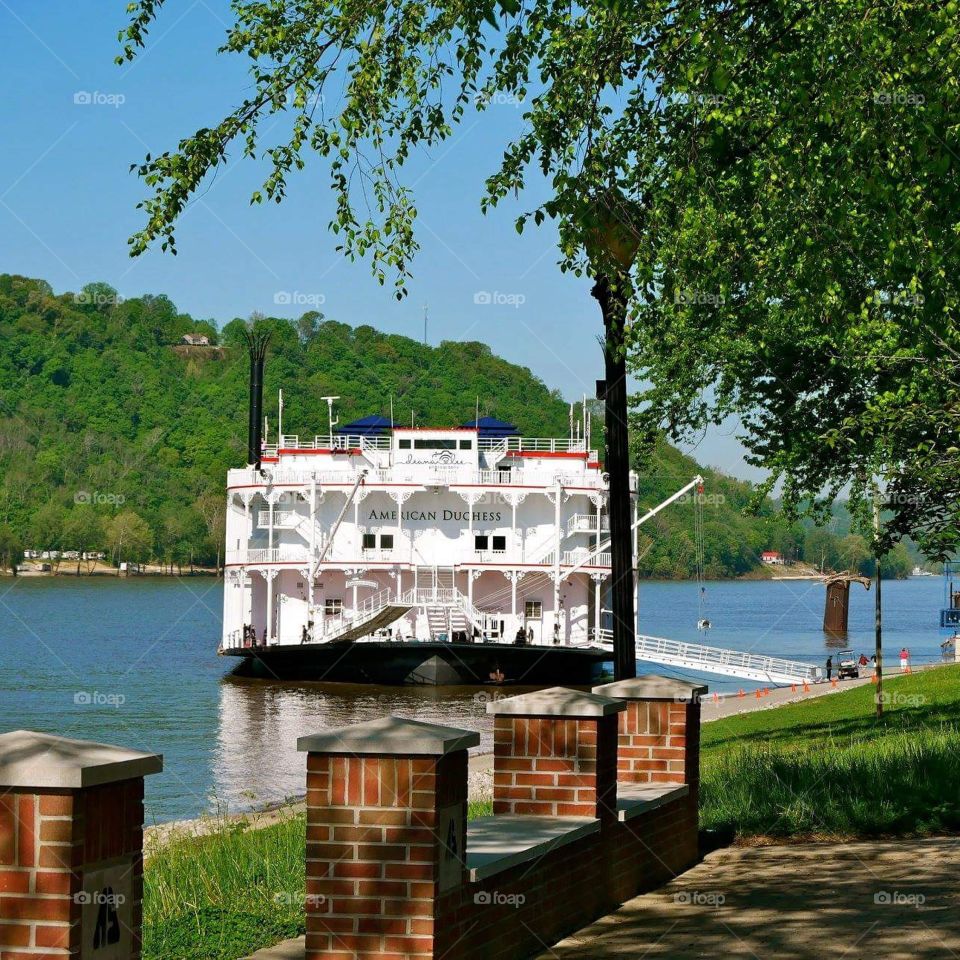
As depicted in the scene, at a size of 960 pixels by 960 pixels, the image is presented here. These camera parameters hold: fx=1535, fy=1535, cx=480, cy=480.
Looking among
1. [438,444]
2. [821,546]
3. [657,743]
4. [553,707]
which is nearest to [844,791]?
[657,743]

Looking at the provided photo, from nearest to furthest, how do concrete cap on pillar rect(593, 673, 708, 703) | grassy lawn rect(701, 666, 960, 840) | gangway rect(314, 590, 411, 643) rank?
concrete cap on pillar rect(593, 673, 708, 703) → grassy lawn rect(701, 666, 960, 840) → gangway rect(314, 590, 411, 643)

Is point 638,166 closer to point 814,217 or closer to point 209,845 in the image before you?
point 814,217

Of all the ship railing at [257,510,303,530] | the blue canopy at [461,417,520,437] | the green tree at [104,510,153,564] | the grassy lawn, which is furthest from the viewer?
the green tree at [104,510,153,564]

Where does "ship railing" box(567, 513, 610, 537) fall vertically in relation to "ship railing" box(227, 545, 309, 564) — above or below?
above

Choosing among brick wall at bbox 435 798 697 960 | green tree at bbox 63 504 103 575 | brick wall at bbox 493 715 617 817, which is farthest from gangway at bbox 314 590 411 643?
green tree at bbox 63 504 103 575

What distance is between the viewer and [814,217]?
8758 millimetres

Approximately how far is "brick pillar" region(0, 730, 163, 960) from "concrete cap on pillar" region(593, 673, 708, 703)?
5.13 m

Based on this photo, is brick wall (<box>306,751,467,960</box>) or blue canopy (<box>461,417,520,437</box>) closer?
brick wall (<box>306,751,467,960</box>)

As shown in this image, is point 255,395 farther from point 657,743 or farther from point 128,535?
point 128,535

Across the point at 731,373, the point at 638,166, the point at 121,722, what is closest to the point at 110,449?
the point at 121,722

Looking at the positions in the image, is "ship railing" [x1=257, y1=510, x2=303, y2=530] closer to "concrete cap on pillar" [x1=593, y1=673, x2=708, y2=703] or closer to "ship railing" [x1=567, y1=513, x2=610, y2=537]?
"ship railing" [x1=567, y1=513, x2=610, y2=537]

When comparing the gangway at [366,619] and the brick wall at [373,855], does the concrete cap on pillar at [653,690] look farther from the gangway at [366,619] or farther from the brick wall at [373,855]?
the gangway at [366,619]

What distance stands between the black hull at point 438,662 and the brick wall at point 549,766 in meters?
35.8

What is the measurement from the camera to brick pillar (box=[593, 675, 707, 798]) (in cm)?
958
